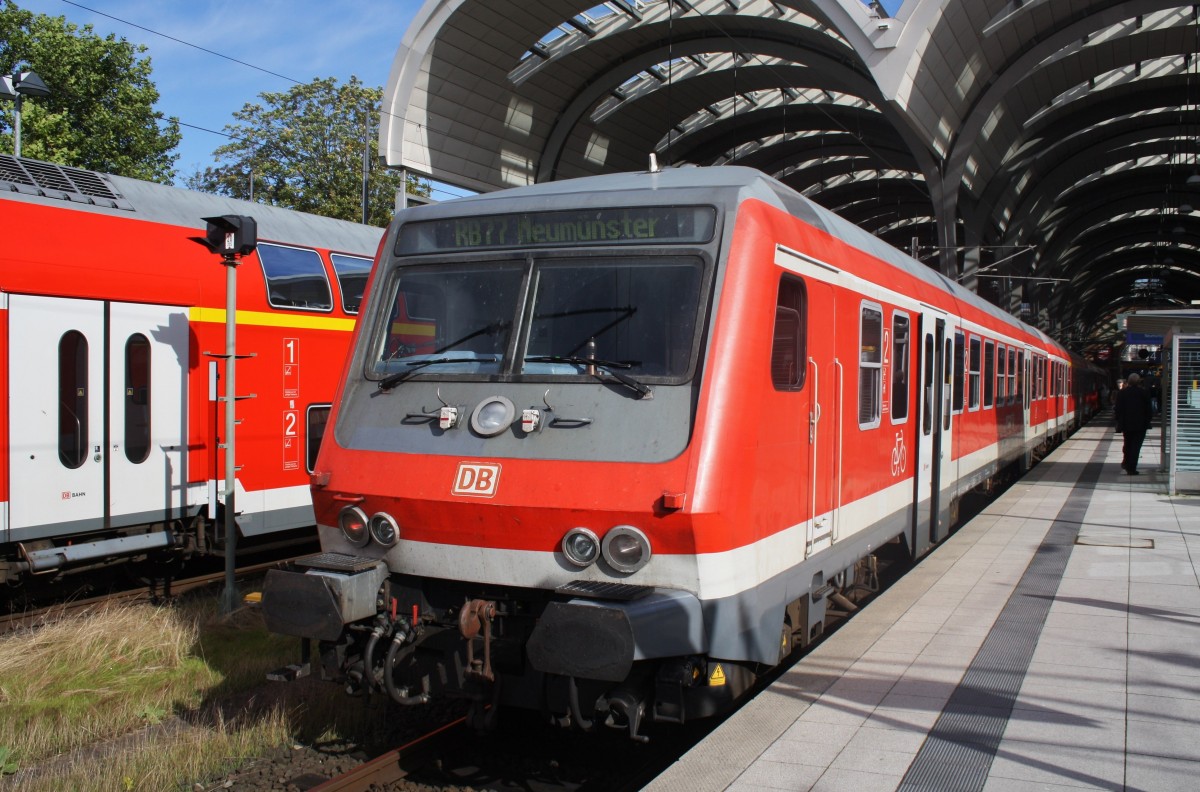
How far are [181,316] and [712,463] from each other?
667 centimetres

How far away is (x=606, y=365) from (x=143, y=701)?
13.0 feet

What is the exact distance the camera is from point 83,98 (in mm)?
29766

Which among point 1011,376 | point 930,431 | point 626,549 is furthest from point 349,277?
point 1011,376

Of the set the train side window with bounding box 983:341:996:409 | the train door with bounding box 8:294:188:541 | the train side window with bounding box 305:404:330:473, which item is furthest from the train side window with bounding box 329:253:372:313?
the train side window with bounding box 983:341:996:409

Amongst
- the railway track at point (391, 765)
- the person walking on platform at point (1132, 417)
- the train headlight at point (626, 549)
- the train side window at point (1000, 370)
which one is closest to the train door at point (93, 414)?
the railway track at point (391, 765)

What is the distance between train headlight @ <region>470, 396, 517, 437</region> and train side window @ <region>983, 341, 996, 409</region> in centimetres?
947

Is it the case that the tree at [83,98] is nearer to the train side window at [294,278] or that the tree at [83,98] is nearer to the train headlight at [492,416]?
the train side window at [294,278]

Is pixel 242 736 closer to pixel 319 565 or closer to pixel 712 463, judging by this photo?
pixel 319 565

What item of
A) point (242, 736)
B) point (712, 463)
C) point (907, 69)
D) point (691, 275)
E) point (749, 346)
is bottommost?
point (242, 736)

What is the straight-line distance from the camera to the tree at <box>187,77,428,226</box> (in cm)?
4153

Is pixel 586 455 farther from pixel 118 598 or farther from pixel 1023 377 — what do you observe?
pixel 1023 377

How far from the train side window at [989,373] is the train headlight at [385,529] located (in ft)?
32.1

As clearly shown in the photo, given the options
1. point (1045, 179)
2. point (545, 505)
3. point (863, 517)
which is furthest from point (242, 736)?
point (1045, 179)

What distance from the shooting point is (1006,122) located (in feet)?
106
